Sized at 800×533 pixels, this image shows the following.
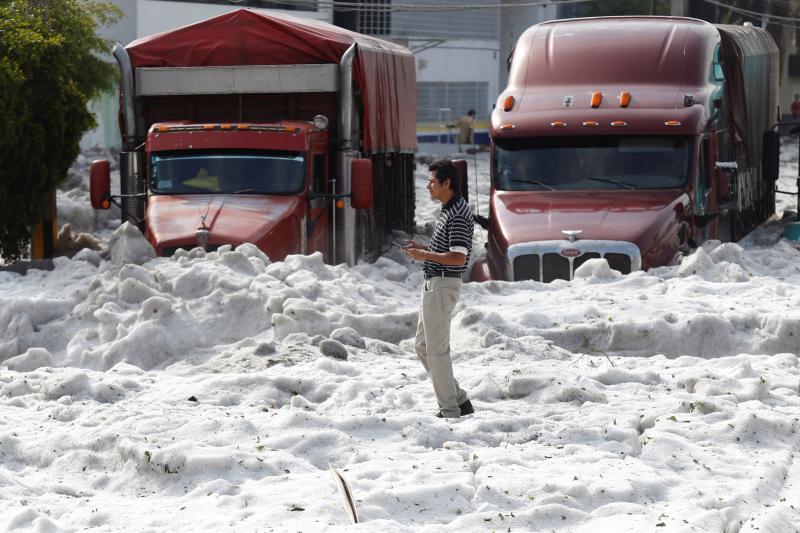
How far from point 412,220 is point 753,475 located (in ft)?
50.6

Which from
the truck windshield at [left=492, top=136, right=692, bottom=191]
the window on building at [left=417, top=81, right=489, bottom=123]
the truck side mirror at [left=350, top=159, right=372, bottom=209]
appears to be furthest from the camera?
the window on building at [left=417, top=81, right=489, bottom=123]

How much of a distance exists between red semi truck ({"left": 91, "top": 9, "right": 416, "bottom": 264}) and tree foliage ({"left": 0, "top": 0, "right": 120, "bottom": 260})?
0.82m

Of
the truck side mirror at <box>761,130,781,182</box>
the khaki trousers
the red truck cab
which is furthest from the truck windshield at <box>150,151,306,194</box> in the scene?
the khaki trousers

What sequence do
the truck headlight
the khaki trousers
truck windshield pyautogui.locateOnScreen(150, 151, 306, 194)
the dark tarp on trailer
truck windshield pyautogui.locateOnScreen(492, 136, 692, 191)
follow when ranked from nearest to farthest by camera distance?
the khaki trousers < truck windshield pyautogui.locateOnScreen(150, 151, 306, 194) < truck windshield pyautogui.locateOnScreen(492, 136, 692, 191) < the truck headlight < the dark tarp on trailer

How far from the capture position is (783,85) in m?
79.4

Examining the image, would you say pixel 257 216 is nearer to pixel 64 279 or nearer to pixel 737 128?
pixel 64 279

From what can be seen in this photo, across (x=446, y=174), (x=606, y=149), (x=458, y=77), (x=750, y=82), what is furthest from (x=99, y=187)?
(x=458, y=77)

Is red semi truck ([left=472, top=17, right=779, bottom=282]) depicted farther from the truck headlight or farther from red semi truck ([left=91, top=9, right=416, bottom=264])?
the truck headlight

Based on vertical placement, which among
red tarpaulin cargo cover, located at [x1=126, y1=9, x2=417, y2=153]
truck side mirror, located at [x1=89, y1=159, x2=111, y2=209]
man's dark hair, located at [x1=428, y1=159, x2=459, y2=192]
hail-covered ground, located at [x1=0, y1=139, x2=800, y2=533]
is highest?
red tarpaulin cargo cover, located at [x1=126, y1=9, x2=417, y2=153]

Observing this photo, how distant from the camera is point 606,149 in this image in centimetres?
1734

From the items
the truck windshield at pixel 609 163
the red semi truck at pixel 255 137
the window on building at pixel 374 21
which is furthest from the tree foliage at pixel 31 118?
the window on building at pixel 374 21

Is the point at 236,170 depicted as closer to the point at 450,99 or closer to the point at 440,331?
the point at 440,331

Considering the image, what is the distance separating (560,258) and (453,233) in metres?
6.48

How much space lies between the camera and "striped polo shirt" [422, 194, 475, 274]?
9664mm
